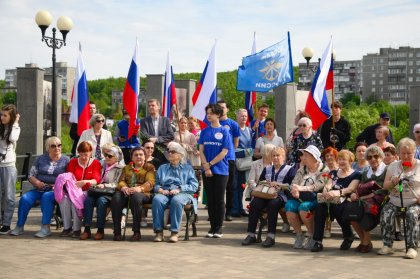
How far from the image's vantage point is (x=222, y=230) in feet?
34.1

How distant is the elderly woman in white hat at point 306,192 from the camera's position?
9.04 metres

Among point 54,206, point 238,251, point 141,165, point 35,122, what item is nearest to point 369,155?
point 238,251

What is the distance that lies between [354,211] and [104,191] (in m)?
3.65

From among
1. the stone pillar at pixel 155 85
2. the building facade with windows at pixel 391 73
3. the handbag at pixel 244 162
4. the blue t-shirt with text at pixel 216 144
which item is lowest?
the handbag at pixel 244 162

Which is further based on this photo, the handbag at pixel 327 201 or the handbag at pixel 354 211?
the handbag at pixel 327 201

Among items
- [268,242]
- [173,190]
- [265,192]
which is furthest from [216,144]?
[268,242]

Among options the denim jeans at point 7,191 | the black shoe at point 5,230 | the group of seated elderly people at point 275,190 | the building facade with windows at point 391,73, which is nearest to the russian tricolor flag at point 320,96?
the group of seated elderly people at point 275,190

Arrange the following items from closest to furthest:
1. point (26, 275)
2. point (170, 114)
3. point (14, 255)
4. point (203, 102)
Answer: point (26, 275) < point (14, 255) < point (203, 102) < point (170, 114)

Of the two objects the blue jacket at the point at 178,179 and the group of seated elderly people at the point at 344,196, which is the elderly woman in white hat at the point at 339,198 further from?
the blue jacket at the point at 178,179

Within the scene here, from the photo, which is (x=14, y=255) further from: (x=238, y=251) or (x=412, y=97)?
(x=412, y=97)

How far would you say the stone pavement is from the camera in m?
7.23

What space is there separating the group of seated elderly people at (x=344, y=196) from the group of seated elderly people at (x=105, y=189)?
1098 mm

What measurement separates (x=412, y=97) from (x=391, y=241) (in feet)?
27.4

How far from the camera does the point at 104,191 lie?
32.0 ft
